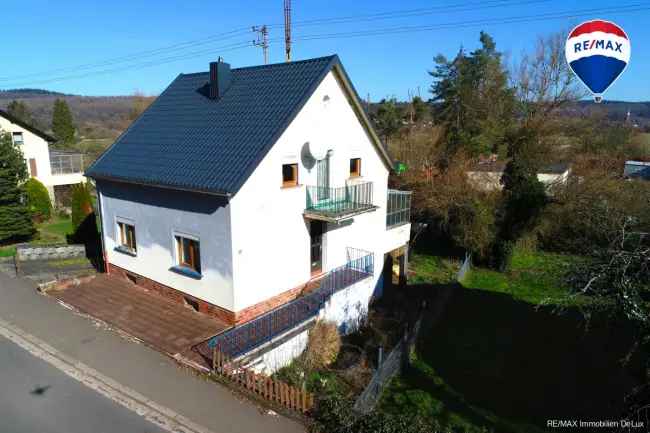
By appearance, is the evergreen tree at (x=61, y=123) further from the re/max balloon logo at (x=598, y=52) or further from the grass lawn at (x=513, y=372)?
the re/max balloon logo at (x=598, y=52)

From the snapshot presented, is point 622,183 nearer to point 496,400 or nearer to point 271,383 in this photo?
point 496,400

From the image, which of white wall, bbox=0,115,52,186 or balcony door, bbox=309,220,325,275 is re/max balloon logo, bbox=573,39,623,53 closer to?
balcony door, bbox=309,220,325,275

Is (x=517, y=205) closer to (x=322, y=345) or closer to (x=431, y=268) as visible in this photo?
(x=431, y=268)

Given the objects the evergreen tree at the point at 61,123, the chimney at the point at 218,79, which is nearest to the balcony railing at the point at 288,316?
the chimney at the point at 218,79

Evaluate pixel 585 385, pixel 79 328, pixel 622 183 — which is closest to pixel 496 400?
pixel 585 385

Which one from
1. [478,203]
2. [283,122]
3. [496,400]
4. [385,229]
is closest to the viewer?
[496,400]
